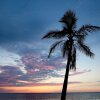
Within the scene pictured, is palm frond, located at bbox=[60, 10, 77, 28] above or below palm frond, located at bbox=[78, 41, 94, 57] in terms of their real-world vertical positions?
above

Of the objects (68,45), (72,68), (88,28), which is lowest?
(72,68)

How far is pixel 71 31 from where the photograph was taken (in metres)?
22.3

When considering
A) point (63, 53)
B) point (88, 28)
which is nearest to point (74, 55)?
point (63, 53)

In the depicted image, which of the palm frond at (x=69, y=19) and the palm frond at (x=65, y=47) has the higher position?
the palm frond at (x=69, y=19)

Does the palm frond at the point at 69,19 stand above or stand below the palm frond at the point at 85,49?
above

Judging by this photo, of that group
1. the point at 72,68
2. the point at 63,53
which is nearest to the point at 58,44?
the point at 63,53

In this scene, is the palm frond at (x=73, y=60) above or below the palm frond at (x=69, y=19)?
below

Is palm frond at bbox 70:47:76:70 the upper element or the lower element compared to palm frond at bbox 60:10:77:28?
lower

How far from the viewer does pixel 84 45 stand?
865 inches

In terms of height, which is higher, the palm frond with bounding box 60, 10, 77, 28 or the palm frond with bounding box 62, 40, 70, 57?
the palm frond with bounding box 60, 10, 77, 28

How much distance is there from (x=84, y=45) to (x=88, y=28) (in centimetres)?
145

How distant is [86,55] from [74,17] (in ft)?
10.8

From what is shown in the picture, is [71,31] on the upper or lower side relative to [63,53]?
upper

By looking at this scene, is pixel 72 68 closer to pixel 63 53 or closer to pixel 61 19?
pixel 63 53
